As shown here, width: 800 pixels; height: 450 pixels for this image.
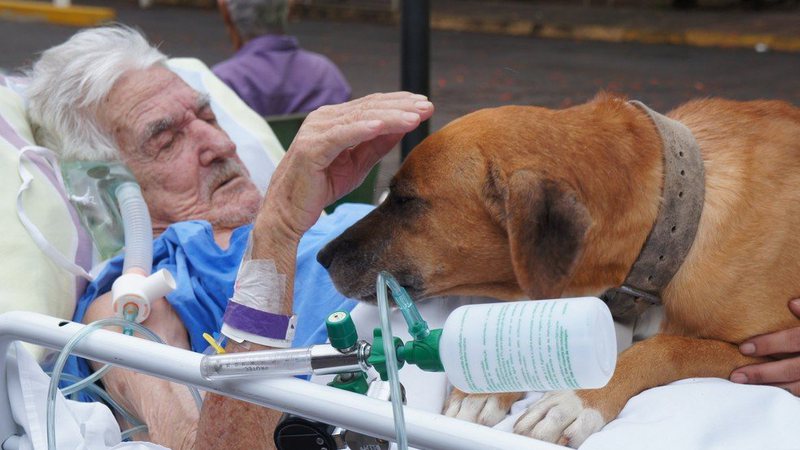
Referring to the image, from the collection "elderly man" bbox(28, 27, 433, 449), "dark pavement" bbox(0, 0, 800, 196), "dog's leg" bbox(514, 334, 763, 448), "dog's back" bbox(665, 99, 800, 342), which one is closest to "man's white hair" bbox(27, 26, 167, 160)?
"elderly man" bbox(28, 27, 433, 449)

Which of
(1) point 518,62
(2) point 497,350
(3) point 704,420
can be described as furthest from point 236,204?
(1) point 518,62

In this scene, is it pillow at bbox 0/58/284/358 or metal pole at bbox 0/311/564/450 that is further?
pillow at bbox 0/58/284/358

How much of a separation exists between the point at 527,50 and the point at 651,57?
63.7 inches

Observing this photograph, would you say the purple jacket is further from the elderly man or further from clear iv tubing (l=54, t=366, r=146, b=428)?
clear iv tubing (l=54, t=366, r=146, b=428)

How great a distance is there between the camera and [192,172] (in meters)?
3.19

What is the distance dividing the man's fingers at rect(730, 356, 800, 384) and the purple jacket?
277 centimetres

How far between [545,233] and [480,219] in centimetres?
20

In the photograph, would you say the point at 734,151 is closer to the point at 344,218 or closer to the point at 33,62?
the point at 344,218

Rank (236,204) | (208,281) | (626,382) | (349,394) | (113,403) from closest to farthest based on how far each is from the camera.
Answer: (349,394) → (626,382) → (113,403) → (208,281) → (236,204)

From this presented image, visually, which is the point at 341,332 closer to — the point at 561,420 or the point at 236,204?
the point at 561,420

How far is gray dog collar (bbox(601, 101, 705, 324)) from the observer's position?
2.16m

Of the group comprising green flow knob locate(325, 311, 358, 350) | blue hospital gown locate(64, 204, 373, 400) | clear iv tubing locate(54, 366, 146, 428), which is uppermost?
green flow knob locate(325, 311, 358, 350)

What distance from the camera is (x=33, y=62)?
358 cm

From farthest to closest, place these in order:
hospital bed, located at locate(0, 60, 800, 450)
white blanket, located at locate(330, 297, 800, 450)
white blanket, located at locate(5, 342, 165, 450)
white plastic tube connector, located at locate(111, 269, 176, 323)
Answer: white plastic tube connector, located at locate(111, 269, 176, 323), white blanket, located at locate(5, 342, 165, 450), white blanket, located at locate(330, 297, 800, 450), hospital bed, located at locate(0, 60, 800, 450)
